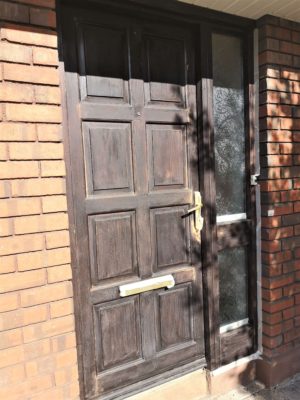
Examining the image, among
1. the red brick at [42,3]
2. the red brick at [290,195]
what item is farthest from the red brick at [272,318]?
the red brick at [42,3]

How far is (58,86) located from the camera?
177 centimetres

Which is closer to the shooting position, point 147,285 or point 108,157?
point 108,157

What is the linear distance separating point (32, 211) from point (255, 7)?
1929 mm

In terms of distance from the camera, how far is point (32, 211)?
68.0 inches

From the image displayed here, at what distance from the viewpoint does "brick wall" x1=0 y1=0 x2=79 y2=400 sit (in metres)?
1.66

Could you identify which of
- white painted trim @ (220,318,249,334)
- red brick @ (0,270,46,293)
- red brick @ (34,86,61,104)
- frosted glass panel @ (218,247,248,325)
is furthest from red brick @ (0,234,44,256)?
white painted trim @ (220,318,249,334)

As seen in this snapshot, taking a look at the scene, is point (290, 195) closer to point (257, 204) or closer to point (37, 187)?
point (257, 204)

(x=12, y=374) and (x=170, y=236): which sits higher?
(x=170, y=236)

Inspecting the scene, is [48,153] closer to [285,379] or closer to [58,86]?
[58,86]

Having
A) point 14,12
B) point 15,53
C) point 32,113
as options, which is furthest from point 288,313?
point 14,12

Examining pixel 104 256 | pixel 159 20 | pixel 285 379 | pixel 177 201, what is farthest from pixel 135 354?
pixel 159 20

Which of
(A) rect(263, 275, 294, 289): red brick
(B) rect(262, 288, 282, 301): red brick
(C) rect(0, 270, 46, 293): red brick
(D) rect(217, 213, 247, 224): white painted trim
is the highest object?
(D) rect(217, 213, 247, 224): white painted trim

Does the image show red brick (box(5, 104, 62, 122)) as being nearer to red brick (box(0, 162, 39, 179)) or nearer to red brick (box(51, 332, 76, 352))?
red brick (box(0, 162, 39, 179))

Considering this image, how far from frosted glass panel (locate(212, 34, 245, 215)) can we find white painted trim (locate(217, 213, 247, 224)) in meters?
0.03
